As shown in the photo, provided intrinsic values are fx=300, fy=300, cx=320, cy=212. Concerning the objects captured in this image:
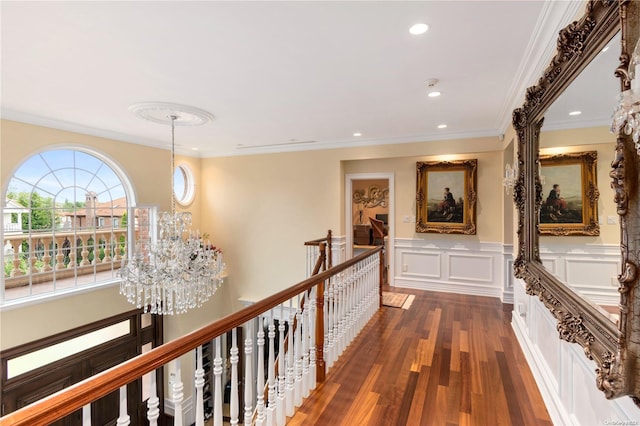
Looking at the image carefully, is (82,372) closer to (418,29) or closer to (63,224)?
(63,224)

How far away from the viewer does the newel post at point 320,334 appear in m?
2.42

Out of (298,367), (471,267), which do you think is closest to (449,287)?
(471,267)

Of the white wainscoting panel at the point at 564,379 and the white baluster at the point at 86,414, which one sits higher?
the white baluster at the point at 86,414

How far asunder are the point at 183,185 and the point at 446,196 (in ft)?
17.5

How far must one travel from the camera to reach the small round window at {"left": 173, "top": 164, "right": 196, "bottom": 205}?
20.7 ft

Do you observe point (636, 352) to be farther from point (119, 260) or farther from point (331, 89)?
point (119, 260)

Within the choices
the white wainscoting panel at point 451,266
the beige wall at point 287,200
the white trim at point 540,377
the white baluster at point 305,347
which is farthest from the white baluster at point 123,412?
the white wainscoting panel at point 451,266

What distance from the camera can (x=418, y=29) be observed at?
2025mm

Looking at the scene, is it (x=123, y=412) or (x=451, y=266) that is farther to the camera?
(x=451, y=266)

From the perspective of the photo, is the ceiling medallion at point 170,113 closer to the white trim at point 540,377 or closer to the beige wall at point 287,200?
Answer: the beige wall at point 287,200

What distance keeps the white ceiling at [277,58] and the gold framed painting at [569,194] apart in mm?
826

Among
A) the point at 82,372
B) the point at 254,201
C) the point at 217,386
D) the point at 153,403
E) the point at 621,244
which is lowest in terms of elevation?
the point at 82,372

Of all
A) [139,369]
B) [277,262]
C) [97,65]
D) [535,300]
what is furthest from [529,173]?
[277,262]

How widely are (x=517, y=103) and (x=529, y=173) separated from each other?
1.12 meters
